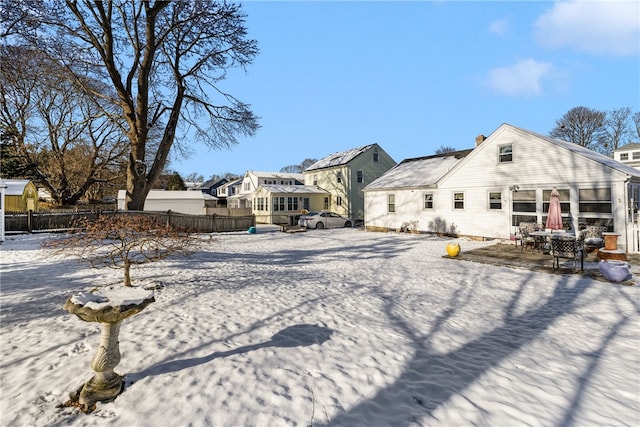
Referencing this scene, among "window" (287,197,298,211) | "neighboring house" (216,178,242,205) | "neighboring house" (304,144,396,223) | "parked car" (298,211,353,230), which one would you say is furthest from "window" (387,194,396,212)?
"neighboring house" (216,178,242,205)

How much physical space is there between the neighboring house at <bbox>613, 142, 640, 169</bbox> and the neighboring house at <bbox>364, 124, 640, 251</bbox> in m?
33.5

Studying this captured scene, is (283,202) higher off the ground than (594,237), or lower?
higher

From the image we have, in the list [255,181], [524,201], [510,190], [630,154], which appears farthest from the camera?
[255,181]

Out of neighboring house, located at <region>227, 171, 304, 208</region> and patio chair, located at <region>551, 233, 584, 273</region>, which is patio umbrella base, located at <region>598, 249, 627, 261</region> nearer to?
patio chair, located at <region>551, 233, 584, 273</region>

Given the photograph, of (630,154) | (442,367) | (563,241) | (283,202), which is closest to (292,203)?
(283,202)

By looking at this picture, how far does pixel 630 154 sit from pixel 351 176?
37.4 m

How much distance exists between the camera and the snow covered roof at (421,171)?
→ 21.0 meters

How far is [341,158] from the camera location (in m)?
35.1

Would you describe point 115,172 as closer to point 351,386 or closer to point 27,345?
point 27,345

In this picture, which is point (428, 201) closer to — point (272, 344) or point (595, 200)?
point (595, 200)

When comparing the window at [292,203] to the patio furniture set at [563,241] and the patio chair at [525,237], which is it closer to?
the patio furniture set at [563,241]

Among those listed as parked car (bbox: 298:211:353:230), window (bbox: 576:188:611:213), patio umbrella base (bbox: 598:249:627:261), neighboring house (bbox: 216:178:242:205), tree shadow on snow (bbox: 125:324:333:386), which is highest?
neighboring house (bbox: 216:178:242:205)

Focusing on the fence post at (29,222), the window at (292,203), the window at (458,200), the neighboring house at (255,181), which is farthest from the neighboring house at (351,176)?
the fence post at (29,222)

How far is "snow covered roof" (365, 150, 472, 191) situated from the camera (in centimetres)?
2097
